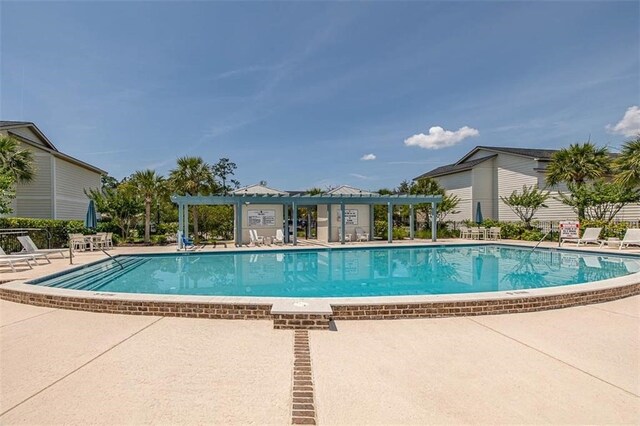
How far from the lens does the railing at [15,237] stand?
1390 cm

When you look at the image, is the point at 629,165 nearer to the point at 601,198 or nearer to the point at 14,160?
the point at 601,198

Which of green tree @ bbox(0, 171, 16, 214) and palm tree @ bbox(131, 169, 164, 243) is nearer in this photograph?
green tree @ bbox(0, 171, 16, 214)

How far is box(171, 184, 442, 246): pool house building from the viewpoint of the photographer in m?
18.7

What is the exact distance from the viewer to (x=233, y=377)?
3314 mm

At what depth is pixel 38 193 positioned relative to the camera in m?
19.6

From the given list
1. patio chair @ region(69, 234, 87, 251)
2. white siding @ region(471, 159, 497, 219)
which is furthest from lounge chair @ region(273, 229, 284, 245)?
white siding @ region(471, 159, 497, 219)

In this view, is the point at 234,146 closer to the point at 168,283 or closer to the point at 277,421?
the point at 168,283

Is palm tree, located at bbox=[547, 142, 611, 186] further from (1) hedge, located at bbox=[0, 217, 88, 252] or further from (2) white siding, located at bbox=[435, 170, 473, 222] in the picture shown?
(1) hedge, located at bbox=[0, 217, 88, 252]

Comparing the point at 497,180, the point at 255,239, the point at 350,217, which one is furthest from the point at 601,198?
the point at 255,239

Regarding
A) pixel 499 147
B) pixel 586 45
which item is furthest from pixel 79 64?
pixel 499 147

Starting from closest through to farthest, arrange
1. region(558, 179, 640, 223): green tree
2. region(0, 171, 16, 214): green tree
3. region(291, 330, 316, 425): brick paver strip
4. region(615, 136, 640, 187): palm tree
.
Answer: region(291, 330, 316, 425): brick paver strip, region(0, 171, 16, 214): green tree, region(615, 136, 640, 187): palm tree, region(558, 179, 640, 223): green tree

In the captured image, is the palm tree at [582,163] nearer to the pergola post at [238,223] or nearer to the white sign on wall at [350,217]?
the white sign on wall at [350,217]

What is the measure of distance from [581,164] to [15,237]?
30009 millimetres

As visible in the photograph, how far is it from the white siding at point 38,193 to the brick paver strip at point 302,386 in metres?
22.3
